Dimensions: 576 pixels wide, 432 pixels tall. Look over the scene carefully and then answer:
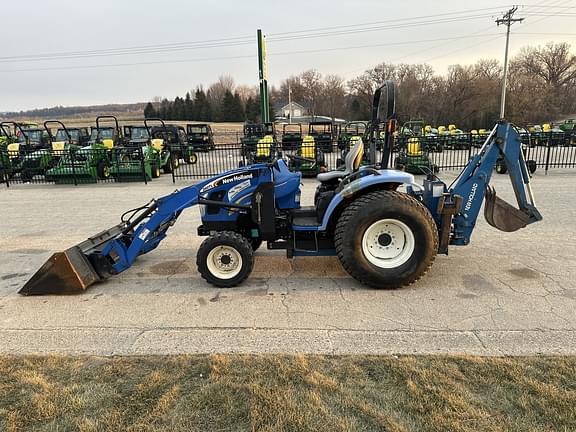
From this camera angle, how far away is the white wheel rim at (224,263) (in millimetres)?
4578

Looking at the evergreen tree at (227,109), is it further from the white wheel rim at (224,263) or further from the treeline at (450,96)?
the white wheel rim at (224,263)

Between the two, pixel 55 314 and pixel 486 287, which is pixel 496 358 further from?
pixel 55 314

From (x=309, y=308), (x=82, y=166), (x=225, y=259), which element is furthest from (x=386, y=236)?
(x=82, y=166)

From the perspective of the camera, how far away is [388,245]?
4.48 meters

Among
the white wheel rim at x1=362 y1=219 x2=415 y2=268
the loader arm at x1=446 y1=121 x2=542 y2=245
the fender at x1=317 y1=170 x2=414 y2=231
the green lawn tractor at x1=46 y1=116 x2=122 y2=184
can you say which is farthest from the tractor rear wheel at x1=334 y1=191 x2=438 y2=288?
the green lawn tractor at x1=46 y1=116 x2=122 y2=184

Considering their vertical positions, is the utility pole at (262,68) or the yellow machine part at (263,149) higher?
the utility pole at (262,68)

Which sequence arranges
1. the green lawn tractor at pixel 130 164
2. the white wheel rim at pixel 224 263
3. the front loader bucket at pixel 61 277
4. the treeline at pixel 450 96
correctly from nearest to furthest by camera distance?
the front loader bucket at pixel 61 277 < the white wheel rim at pixel 224 263 < the green lawn tractor at pixel 130 164 < the treeline at pixel 450 96

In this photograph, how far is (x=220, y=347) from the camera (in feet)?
11.2

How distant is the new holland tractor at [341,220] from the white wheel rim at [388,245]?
0.04 ft

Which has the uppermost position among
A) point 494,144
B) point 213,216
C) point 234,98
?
point 234,98

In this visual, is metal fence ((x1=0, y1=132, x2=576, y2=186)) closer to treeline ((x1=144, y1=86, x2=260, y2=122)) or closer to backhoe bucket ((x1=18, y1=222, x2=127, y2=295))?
backhoe bucket ((x1=18, y1=222, x2=127, y2=295))

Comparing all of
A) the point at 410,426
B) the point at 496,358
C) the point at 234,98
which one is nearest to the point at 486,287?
the point at 496,358

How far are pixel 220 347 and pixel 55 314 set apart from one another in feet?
6.23

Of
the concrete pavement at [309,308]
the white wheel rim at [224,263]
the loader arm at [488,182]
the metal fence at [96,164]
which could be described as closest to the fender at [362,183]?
the loader arm at [488,182]
